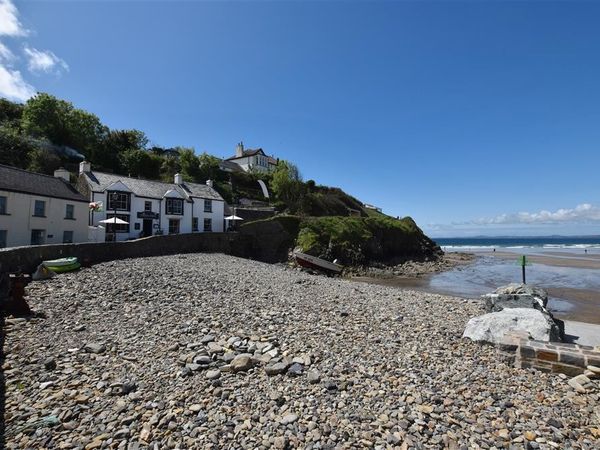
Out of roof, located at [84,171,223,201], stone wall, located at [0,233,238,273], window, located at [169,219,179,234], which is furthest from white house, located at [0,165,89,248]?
window, located at [169,219,179,234]

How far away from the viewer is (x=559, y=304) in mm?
18047

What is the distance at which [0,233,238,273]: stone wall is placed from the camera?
14836 mm

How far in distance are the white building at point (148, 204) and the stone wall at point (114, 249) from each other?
21.8 feet

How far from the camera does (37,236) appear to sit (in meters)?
22.3

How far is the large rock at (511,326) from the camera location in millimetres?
7918

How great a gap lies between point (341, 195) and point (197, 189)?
111 ft

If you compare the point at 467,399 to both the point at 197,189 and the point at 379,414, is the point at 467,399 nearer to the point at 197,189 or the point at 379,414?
the point at 379,414

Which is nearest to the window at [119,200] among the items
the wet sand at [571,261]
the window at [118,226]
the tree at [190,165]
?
the window at [118,226]

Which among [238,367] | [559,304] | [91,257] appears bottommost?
[559,304]

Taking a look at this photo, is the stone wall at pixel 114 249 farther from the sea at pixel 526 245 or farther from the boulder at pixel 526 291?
the sea at pixel 526 245

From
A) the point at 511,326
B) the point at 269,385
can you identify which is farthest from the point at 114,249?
the point at 511,326

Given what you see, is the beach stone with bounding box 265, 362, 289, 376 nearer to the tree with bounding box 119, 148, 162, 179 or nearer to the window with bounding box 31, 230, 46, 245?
the window with bounding box 31, 230, 46, 245

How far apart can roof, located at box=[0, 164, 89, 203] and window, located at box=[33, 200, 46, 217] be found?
1.86 feet

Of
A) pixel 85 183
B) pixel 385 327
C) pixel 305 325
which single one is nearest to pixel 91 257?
pixel 85 183
